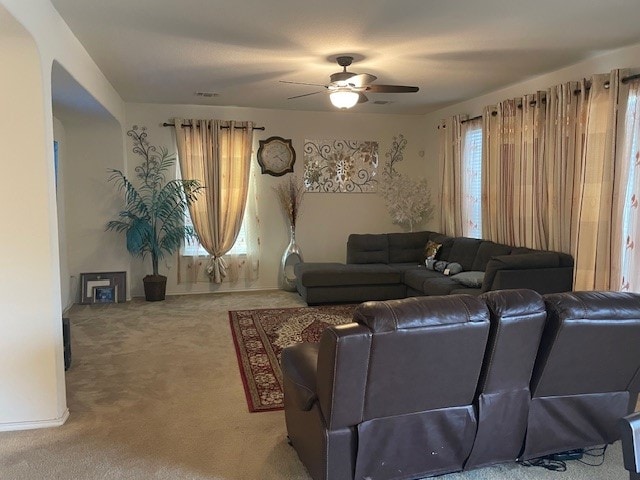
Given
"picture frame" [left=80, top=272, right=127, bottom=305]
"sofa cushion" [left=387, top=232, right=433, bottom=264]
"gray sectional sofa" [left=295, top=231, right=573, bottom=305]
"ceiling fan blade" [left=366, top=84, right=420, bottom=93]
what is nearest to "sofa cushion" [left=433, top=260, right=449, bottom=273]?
"gray sectional sofa" [left=295, top=231, right=573, bottom=305]

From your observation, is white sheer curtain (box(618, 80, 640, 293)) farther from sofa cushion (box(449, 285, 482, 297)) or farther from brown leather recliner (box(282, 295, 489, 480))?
brown leather recliner (box(282, 295, 489, 480))

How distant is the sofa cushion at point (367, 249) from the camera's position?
643 cm

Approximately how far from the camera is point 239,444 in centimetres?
261

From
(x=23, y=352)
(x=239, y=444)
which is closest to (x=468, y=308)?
(x=239, y=444)

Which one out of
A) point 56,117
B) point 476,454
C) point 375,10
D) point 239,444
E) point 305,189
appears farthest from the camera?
point 305,189

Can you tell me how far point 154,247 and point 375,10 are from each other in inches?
161

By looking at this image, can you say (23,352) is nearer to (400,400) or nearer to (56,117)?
(400,400)

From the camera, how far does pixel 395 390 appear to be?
2.00 m

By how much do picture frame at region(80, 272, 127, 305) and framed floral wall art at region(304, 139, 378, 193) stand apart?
2702mm

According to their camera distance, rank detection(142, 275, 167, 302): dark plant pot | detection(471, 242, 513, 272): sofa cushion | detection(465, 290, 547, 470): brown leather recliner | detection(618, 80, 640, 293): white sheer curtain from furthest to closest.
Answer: detection(142, 275, 167, 302): dark plant pot → detection(471, 242, 513, 272): sofa cushion → detection(618, 80, 640, 293): white sheer curtain → detection(465, 290, 547, 470): brown leather recliner

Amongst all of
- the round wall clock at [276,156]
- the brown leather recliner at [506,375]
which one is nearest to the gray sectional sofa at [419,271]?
the round wall clock at [276,156]

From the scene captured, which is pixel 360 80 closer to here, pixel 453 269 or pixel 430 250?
pixel 453 269

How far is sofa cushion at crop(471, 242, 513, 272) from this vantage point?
497cm

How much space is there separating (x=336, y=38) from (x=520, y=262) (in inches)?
94.2
